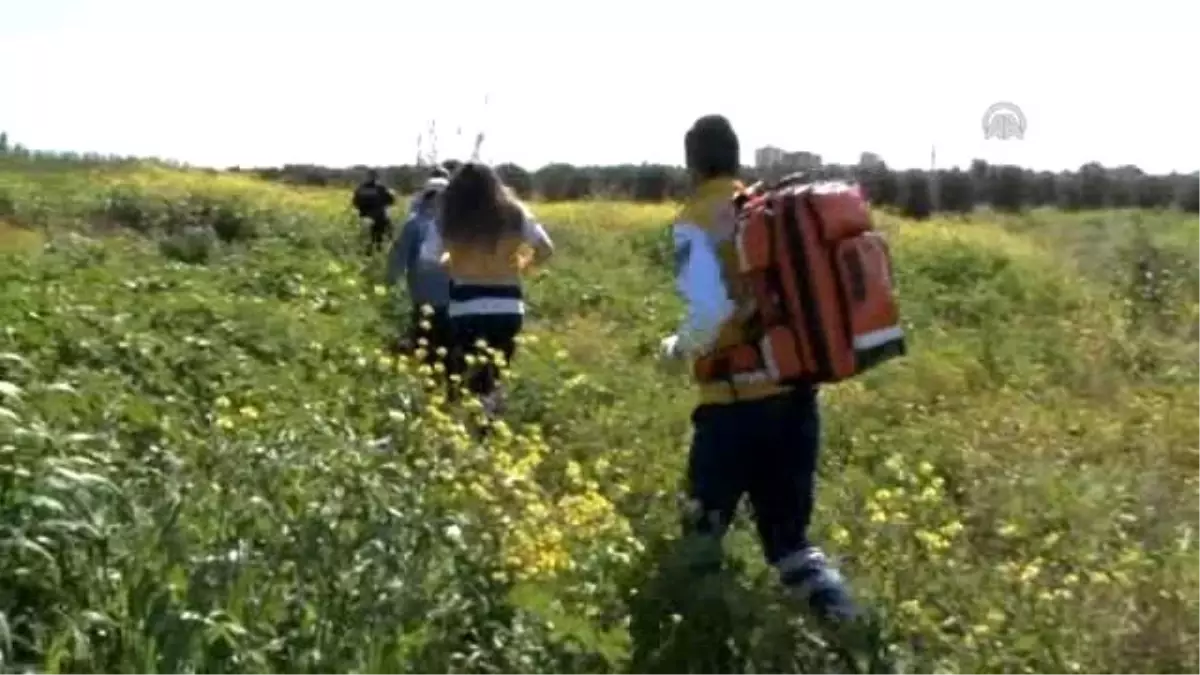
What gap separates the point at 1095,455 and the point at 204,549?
6.46m

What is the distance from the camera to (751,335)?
624cm

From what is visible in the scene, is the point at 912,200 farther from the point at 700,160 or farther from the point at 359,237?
the point at 700,160

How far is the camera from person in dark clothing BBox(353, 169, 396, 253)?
69.4ft

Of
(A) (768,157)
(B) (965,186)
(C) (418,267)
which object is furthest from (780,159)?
(B) (965,186)

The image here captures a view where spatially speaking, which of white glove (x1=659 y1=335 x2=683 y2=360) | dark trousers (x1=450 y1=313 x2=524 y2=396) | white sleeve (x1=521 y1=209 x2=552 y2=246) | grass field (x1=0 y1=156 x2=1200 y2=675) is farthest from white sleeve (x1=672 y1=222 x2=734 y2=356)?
white sleeve (x1=521 y1=209 x2=552 y2=246)

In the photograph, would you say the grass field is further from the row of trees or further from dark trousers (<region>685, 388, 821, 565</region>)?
the row of trees

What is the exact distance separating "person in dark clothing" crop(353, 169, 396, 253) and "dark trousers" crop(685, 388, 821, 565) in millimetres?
14617

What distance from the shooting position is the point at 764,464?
6.39 meters

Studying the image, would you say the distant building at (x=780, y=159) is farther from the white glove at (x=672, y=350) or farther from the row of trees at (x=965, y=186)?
the row of trees at (x=965, y=186)

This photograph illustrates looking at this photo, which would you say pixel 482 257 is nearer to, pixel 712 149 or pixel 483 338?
pixel 483 338

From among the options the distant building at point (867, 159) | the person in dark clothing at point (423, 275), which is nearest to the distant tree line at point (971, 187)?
the distant building at point (867, 159)

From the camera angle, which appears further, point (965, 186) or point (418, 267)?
point (965, 186)

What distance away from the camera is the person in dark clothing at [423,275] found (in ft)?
30.7

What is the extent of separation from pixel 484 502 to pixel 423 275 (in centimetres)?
371
